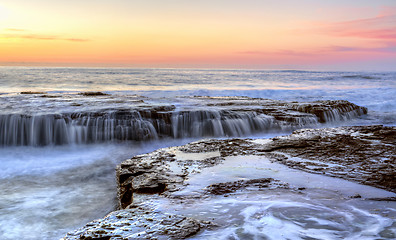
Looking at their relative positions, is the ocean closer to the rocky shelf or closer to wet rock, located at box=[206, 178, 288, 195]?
the rocky shelf

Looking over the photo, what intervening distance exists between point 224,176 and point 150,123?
5054 mm

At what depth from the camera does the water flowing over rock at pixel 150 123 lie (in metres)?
7.70

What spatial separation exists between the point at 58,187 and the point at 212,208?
10.5 feet

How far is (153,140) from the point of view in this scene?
803 cm

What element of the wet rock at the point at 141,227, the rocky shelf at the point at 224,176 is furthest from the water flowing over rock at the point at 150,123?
the wet rock at the point at 141,227

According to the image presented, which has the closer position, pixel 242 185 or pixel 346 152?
pixel 242 185

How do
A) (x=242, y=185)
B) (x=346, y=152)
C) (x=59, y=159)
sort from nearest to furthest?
(x=242, y=185) → (x=346, y=152) → (x=59, y=159)

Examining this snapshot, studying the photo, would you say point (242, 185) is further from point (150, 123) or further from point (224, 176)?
point (150, 123)

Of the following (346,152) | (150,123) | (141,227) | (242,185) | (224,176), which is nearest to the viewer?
(141,227)

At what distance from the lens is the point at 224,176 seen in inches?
141

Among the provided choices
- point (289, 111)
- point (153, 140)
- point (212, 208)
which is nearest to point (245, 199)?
point (212, 208)

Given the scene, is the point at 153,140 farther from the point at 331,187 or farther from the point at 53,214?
the point at 331,187

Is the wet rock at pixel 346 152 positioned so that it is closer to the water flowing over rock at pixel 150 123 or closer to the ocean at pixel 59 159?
the ocean at pixel 59 159

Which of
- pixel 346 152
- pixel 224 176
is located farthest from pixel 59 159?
pixel 346 152
